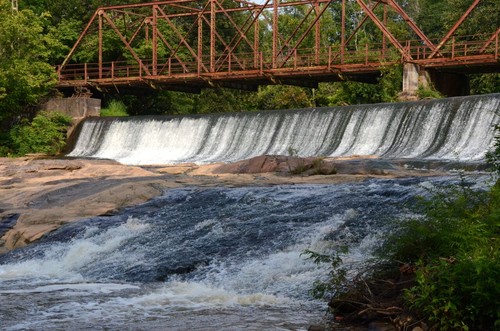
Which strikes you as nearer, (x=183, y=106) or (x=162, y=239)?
(x=162, y=239)

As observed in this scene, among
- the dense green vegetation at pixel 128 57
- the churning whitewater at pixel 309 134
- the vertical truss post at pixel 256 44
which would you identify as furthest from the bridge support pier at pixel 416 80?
the vertical truss post at pixel 256 44

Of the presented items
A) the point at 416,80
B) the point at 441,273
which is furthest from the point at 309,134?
the point at 441,273

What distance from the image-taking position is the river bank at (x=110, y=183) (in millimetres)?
16719

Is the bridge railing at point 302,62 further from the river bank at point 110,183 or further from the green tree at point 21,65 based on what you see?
the river bank at point 110,183

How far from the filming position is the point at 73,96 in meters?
43.5

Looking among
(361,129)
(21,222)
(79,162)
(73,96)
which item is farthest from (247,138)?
(21,222)

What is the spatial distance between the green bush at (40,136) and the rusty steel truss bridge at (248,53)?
399cm

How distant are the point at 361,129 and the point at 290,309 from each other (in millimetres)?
19721

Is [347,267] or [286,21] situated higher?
[286,21]

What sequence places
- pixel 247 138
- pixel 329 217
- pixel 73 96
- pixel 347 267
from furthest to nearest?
1. pixel 73 96
2. pixel 247 138
3. pixel 329 217
4. pixel 347 267

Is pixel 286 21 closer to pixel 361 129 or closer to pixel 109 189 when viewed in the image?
pixel 361 129

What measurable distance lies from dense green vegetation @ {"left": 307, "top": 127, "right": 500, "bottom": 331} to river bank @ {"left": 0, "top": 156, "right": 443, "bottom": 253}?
8014mm

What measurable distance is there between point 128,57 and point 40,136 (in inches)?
412

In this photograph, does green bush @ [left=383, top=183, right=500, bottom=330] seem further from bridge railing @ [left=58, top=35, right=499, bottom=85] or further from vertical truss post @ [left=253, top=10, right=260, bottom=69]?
vertical truss post @ [left=253, top=10, right=260, bottom=69]
